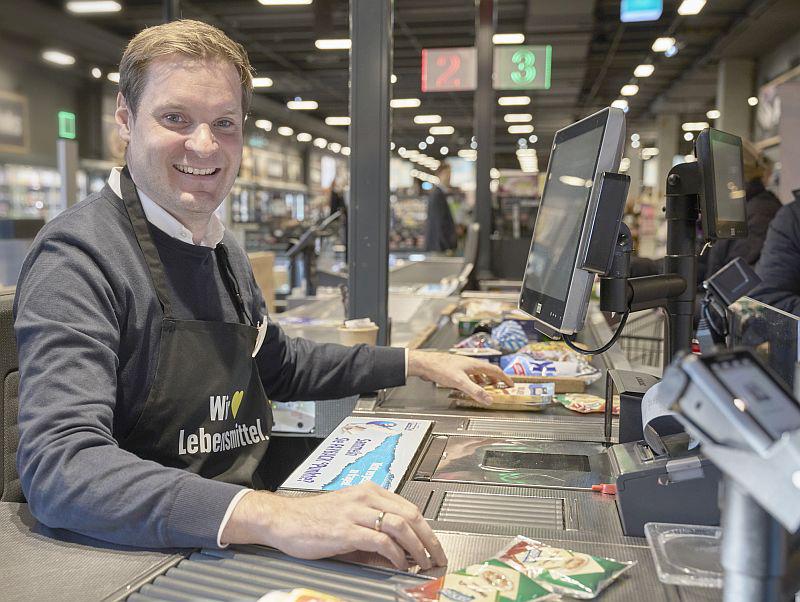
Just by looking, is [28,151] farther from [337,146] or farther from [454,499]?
[337,146]

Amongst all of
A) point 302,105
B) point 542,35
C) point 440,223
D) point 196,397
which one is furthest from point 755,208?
point 302,105

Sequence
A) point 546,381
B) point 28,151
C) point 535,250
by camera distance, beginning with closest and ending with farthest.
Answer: point 535,250, point 546,381, point 28,151

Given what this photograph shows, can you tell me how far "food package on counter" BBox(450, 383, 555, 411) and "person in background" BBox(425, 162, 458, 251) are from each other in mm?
7334

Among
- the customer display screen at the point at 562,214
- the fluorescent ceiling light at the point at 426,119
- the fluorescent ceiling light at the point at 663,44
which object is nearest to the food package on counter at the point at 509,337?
the customer display screen at the point at 562,214

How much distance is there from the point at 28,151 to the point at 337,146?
56.7ft

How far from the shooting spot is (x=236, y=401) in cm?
160

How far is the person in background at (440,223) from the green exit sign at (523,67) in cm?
157

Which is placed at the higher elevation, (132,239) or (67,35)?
(67,35)

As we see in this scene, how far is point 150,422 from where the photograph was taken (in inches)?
56.4

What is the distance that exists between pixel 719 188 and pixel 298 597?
Answer: 3.58 ft

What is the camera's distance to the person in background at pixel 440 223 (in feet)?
30.5

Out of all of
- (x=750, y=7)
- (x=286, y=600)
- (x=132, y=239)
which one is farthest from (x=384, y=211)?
(x=750, y=7)

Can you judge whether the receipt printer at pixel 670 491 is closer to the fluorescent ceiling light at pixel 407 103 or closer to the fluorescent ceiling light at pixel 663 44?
the fluorescent ceiling light at pixel 663 44

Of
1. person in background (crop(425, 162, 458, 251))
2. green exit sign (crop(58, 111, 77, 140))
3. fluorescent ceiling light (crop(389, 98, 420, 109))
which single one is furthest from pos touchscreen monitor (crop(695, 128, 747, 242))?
fluorescent ceiling light (crop(389, 98, 420, 109))
